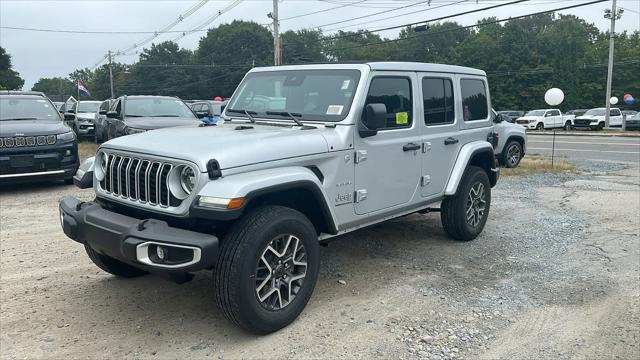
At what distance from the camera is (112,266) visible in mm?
4484

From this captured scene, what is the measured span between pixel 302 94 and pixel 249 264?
189 cm

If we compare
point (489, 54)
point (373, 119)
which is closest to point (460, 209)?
point (373, 119)

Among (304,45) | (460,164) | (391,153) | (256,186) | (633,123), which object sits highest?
(304,45)

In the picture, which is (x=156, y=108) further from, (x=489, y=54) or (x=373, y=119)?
(x=489, y=54)

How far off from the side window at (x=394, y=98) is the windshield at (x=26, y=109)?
24.9 feet

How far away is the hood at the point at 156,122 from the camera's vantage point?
1042 centimetres

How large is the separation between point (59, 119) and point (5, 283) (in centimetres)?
598

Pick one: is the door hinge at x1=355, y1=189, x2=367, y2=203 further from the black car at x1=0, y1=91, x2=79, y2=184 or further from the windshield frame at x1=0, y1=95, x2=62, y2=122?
the windshield frame at x1=0, y1=95, x2=62, y2=122

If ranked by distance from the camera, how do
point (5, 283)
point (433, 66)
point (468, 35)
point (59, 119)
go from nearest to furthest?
point (5, 283)
point (433, 66)
point (59, 119)
point (468, 35)

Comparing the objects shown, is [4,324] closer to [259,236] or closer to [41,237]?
[259,236]

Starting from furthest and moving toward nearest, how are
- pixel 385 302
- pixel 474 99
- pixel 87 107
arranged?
1. pixel 87 107
2. pixel 474 99
3. pixel 385 302

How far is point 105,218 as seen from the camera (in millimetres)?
3510

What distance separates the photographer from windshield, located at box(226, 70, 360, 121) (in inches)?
172

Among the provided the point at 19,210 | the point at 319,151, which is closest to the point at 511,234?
the point at 319,151
